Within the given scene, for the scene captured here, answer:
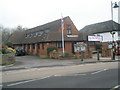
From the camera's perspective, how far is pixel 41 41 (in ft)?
121

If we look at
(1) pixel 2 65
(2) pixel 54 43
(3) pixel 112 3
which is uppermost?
(3) pixel 112 3

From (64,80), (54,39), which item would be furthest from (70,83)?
(54,39)

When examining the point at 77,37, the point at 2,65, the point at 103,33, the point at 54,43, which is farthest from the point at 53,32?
the point at 103,33

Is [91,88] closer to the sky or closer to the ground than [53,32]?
closer to the ground

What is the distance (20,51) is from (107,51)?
17956 mm

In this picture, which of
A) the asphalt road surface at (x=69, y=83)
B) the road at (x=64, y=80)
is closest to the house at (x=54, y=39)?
the road at (x=64, y=80)

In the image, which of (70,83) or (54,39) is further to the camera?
(54,39)

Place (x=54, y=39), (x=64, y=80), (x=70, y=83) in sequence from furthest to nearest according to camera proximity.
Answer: (x=54, y=39)
(x=64, y=80)
(x=70, y=83)

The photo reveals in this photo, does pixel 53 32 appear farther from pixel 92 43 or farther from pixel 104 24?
pixel 104 24

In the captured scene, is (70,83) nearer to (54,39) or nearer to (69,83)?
(69,83)

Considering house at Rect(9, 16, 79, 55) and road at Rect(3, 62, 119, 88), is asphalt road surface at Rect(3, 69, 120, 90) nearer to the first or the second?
road at Rect(3, 62, 119, 88)

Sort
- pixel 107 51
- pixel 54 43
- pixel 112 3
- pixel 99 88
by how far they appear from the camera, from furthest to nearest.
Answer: pixel 54 43
pixel 107 51
pixel 112 3
pixel 99 88

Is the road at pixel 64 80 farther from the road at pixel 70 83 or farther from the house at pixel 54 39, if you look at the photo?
the house at pixel 54 39

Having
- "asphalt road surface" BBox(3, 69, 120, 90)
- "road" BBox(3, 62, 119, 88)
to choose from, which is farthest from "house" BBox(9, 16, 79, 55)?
"asphalt road surface" BBox(3, 69, 120, 90)
